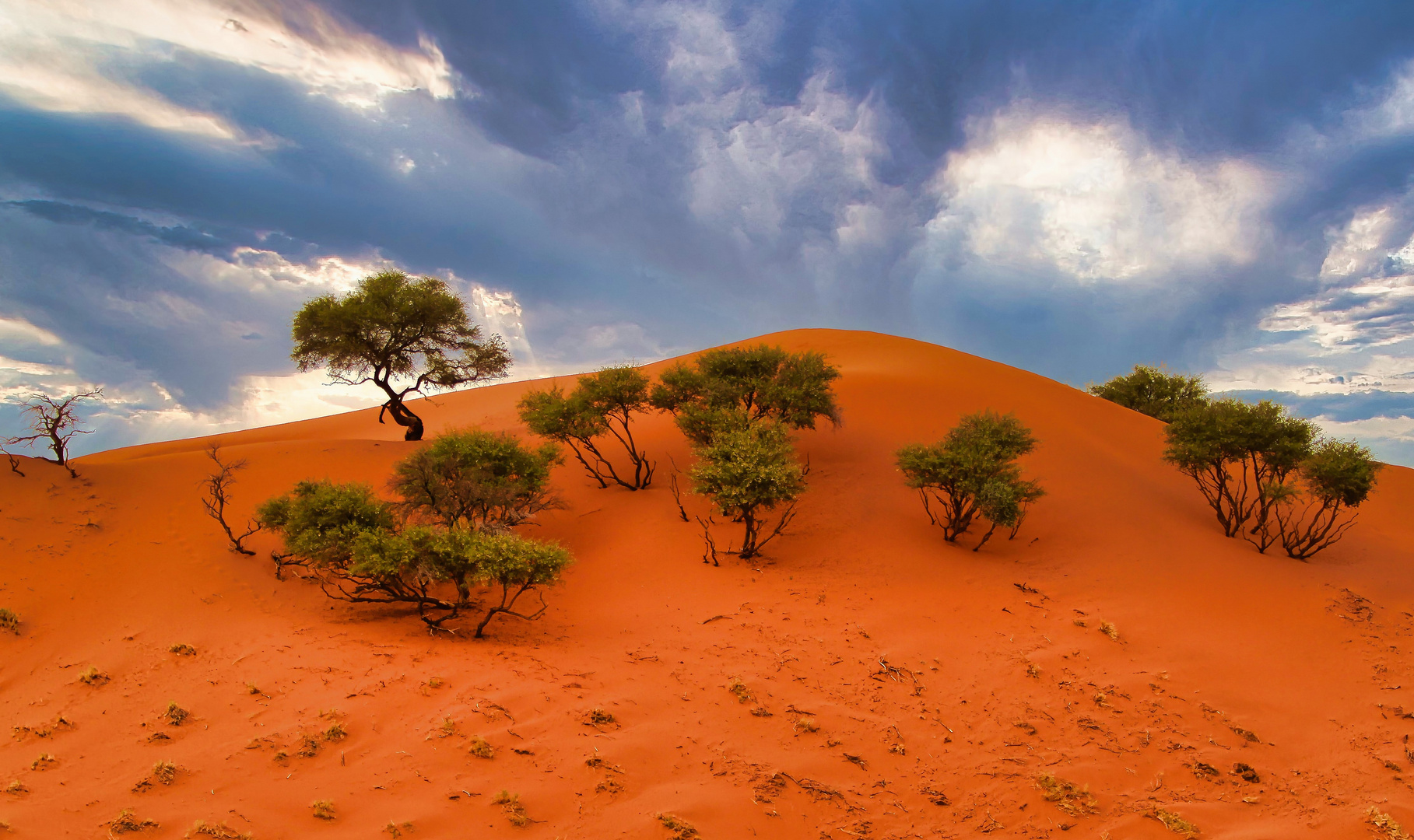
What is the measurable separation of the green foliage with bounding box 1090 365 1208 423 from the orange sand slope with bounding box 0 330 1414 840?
2445 centimetres

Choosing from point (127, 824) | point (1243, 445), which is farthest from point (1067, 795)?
point (1243, 445)

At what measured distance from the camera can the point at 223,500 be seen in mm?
14453

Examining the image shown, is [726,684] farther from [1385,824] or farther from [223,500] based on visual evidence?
[223,500]

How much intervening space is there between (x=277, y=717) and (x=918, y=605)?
472 inches

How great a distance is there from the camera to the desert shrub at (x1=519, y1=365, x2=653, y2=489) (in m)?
21.1

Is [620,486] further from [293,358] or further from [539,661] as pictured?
[293,358]

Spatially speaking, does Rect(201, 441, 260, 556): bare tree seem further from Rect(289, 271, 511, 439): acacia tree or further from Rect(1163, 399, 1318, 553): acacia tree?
Rect(1163, 399, 1318, 553): acacia tree

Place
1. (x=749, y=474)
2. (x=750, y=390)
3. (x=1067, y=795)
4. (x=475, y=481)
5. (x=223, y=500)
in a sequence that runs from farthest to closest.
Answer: (x=750, y=390)
(x=475, y=481)
(x=749, y=474)
(x=223, y=500)
(x=1067, y=795)

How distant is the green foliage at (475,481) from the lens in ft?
50.7

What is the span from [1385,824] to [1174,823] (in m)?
2.67

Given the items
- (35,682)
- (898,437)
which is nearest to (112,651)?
(35,682)

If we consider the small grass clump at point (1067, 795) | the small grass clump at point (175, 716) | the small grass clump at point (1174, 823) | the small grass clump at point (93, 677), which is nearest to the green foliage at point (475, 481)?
the small grass clump at point (175, 716)

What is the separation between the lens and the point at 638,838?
7.05 meters

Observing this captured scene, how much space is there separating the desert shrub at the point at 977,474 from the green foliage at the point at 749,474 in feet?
12.2
